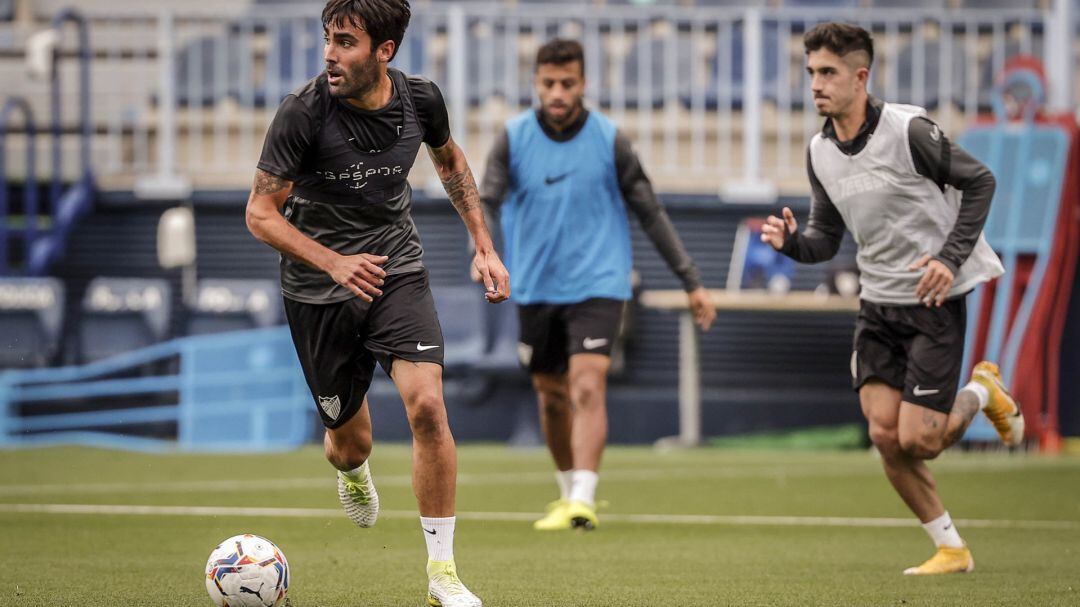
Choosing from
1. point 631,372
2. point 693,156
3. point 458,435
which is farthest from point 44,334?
point 693,156

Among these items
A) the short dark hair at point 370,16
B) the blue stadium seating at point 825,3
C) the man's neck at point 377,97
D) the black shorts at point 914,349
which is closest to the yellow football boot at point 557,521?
the black shorts at point 914,349

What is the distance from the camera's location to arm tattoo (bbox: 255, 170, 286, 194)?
5113 millimetres

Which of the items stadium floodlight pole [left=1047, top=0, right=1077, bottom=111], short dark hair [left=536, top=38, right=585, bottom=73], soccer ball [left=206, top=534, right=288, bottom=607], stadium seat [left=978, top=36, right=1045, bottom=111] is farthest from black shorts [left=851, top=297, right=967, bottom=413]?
stadium seat [left=978, top=36, right=1045, bottom=111]

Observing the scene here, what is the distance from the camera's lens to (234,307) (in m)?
14.2

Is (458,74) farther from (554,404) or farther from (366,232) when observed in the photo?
(366,232)

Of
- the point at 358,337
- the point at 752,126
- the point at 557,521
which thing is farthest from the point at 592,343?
the point at 752,126

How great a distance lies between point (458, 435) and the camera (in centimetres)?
1449

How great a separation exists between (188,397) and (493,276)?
9063mm

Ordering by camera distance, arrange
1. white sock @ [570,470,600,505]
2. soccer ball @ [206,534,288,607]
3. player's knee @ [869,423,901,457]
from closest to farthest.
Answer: soccer ball @ [206,534,288,607] → player's knee @ [869,423,901,457] → white sock @ [570,470,600,505]

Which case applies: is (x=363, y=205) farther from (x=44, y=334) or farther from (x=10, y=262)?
(x=10, y=262)

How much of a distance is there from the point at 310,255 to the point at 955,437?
2717 millimetres

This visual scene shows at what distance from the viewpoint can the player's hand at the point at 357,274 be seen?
5.05m

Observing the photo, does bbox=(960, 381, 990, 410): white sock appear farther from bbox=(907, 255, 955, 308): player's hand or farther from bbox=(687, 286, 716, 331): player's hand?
bbox=(687, 286, 716, 331): player's hand

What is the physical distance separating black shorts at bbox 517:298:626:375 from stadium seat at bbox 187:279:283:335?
20.9 feet
